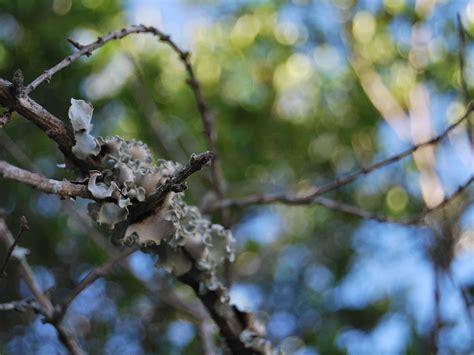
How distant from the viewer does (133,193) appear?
1.96 feet

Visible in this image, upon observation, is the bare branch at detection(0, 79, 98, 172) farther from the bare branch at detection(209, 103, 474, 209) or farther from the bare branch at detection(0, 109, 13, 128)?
the bare branch at detection(209, 103, 474, 209)

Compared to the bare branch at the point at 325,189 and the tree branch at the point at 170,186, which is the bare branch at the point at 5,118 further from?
the bare branch at the point at 325,189

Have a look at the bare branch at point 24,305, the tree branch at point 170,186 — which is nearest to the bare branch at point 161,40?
the tree branch at point 170,186

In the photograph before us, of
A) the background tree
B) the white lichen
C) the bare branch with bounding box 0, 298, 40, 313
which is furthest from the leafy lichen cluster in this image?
the background tree

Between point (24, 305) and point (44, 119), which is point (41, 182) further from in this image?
point (24, 305)

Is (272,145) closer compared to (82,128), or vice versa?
(82,128)

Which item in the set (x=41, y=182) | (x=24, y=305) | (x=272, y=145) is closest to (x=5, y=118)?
(x=41, y=182)

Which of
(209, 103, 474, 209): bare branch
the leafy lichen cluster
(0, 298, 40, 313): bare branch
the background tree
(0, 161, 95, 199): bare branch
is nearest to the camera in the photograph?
(0, 161, 95, 199): bare branch

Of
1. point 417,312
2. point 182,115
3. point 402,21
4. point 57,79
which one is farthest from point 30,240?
point 402,21

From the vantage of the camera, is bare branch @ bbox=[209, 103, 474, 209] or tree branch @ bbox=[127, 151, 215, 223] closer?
tree branch @ bbox=[127, 151, 215, 223]

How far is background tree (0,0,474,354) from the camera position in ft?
4.80

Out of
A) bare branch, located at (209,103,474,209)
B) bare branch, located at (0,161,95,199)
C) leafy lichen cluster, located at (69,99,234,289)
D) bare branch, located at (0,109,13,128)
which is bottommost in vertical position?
bare branch, located at (0,161,95,199)

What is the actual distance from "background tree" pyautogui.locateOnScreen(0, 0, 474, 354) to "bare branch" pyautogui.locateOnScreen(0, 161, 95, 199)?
779 mm

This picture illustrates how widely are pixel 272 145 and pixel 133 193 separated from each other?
1.26 metres
